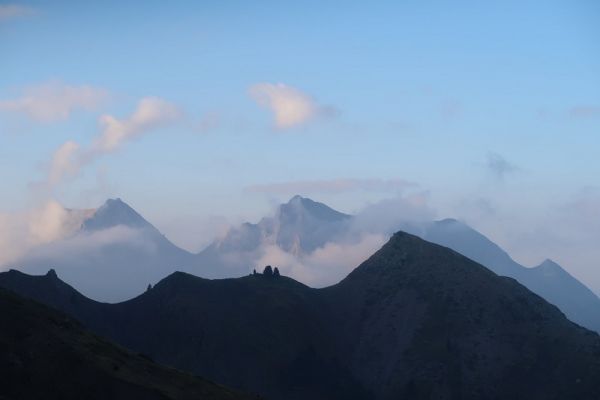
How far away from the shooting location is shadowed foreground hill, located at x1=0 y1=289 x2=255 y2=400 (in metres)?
114

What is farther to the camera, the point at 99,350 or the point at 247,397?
the point at 247,397

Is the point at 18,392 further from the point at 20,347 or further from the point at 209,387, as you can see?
the point at 209,387

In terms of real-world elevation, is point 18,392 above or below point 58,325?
below

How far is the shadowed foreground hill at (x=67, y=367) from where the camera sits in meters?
114

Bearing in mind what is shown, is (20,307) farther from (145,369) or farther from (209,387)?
(209,387)

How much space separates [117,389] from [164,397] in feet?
24.0

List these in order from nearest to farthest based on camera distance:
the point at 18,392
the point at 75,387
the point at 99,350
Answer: the point at 18,392 → the point at 75,387 → the point at 99,350

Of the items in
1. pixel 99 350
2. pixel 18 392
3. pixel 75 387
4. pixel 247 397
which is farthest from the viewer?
pixel 247 397

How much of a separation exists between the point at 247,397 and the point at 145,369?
20779 mm

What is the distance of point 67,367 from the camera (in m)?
120

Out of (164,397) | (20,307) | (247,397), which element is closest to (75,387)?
(164,397)

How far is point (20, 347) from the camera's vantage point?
4732 inches

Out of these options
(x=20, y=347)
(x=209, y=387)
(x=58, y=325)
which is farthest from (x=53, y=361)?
(x=209, y=387)

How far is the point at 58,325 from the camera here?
133750 millimetres
